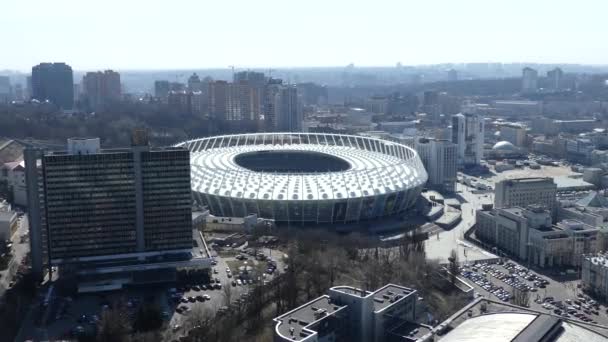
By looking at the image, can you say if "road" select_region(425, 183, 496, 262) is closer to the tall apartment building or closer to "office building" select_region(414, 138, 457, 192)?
"office building" select_region(414, 138, 457, 192)

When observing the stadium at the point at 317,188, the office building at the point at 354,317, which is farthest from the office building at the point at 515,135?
the office building at the point at 354,317

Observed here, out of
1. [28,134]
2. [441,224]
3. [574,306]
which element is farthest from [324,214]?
[28,134]

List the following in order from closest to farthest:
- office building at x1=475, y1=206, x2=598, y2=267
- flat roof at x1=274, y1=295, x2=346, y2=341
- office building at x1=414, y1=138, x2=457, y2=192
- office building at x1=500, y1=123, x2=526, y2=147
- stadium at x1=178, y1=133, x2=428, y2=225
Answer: flat roof at x1=274, y1=295, x2=346, y2=341, office building at x1=475, y1=206, x2=598, y2=267, stadium at x1=178, y1=133, x2=428, y2=225, office building at x1=414, y1=138, x2=457, y2=192, office building at x1=500, y1=123, x2=526, y2=147

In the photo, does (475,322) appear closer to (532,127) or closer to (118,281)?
(118,281)

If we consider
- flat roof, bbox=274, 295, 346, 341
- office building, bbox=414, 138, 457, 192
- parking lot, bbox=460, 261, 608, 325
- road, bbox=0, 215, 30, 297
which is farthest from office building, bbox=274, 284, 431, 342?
office building, bbox=414, 138, 457, 192

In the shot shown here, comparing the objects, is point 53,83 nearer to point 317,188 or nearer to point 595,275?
point 317,188

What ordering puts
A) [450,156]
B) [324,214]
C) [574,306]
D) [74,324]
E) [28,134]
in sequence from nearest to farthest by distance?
[74,324] < [574,306] < [324,214] < [450,156] < [28,134]
